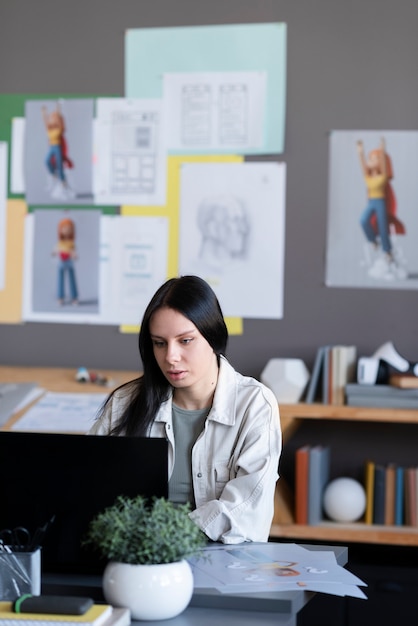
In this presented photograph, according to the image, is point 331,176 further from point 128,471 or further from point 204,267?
point 128,471

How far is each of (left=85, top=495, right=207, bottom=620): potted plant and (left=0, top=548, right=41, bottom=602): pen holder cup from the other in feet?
0.43

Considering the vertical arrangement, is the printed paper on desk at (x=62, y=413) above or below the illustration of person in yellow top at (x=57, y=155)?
below

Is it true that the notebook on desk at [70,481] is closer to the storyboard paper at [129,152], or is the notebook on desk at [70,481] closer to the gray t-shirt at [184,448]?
the gray t-shirt at [184,448]

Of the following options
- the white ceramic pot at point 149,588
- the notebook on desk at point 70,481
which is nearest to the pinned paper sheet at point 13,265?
the notebook on desk at point 70,481

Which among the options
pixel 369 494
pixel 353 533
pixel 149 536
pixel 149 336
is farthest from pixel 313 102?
pixel 149 536

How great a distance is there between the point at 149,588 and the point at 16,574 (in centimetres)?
23

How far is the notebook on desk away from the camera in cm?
162

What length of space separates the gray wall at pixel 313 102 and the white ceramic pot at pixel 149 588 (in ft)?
7.30

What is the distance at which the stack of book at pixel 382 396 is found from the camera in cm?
331

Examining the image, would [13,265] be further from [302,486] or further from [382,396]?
[382,396]

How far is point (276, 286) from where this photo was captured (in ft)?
11.9

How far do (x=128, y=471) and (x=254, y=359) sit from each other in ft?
6.76

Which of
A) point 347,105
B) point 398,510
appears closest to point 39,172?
point 347,105

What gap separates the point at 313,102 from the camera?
11.8 ft
